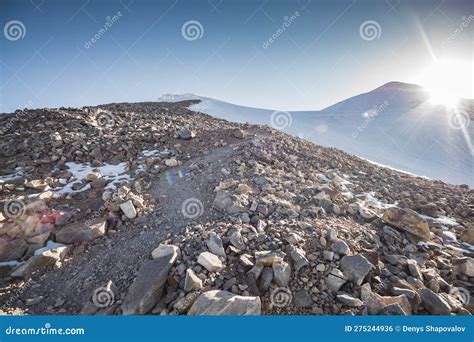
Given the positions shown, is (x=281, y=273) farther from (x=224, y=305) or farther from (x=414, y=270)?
(x=414, y=270)

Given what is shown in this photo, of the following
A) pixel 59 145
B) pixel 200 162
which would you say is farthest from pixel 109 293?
pixel 59 145

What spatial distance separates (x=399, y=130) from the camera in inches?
967

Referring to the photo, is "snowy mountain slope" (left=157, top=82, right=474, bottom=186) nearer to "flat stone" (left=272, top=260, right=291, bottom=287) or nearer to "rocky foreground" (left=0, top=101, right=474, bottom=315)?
"rocky foreground" (left=0, top=101, right=474, bottom=315)

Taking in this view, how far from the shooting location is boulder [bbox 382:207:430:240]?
579cm

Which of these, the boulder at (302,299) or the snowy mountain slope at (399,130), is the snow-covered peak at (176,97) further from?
the boulder at (302,299)

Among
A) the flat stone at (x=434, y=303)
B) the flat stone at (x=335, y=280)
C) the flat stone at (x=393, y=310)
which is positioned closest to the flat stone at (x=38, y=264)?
the flat stone at (x=335, y=280)

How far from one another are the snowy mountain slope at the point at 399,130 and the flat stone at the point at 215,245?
8937 millimetres

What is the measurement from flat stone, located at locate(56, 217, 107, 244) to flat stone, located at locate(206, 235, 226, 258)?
234cm

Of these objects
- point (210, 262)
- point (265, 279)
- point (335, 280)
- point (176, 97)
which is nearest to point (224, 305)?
point (210, 262)

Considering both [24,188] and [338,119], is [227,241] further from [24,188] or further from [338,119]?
[338,119]

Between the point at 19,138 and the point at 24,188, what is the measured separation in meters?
3.47

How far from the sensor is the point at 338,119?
29375 millimetres

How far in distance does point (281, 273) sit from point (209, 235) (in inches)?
55.5

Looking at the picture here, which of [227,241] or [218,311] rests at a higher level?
[227,241]
